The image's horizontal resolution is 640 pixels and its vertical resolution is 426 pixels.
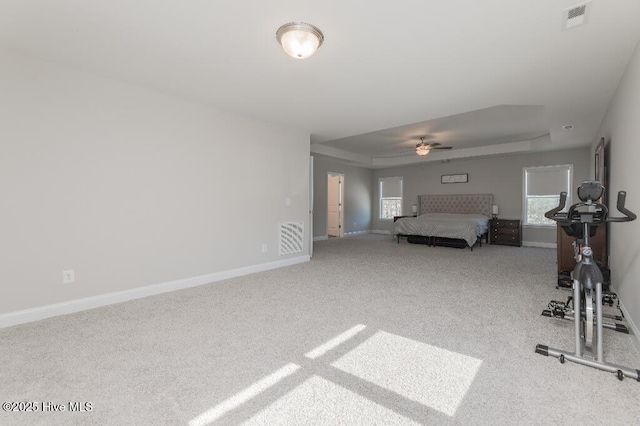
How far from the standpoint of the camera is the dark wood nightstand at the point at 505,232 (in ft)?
23.1

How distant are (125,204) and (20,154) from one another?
906 millimetres

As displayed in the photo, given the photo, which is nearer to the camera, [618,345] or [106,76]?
[618,345]

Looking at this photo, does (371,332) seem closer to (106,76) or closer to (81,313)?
(81,313)

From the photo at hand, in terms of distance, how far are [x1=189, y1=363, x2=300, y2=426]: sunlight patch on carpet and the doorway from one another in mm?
7206

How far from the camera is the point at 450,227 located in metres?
6.58

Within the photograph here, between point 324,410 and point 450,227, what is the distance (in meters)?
5.91

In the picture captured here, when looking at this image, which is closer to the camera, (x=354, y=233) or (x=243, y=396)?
(x=243, y=396)

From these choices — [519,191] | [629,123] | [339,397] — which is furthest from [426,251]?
[339,397]

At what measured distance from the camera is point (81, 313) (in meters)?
2.81

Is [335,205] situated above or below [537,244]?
above

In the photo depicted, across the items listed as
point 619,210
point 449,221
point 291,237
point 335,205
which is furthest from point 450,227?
point 619,210

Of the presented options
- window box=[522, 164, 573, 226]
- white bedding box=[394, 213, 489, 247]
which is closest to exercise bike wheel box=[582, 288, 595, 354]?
white bedding box=[394, 213, 489, 247]

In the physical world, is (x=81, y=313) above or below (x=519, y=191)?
below

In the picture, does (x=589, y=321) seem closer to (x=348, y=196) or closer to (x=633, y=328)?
(x=633, y=328)
